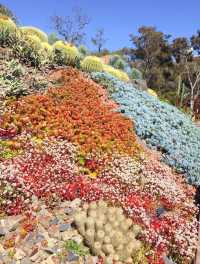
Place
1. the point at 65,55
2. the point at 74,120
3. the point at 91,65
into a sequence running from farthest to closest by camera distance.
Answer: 1. the point at 91,65
2. the point at 65,55
3. the point at 74,120

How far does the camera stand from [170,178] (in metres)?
12.7

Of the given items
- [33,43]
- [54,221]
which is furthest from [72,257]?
[33,43]

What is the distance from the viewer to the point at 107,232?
8164 mm

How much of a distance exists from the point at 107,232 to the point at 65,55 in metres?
13.3

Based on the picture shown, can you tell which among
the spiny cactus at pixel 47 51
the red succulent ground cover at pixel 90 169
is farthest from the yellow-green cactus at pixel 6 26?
the red succulent ground cover at pixel 90 169

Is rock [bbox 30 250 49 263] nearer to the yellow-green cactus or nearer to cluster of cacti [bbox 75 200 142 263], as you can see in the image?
cluster of cacti [bbox 75 200 142 263]

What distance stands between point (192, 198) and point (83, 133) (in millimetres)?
3367

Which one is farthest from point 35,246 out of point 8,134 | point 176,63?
point 176,63

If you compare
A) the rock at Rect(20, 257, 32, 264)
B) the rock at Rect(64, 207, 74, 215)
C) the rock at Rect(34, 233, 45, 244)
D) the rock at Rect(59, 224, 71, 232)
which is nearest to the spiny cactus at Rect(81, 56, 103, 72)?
the rock at Rect(64, 207, 74, 215)

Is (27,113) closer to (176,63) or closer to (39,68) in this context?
(39,68)

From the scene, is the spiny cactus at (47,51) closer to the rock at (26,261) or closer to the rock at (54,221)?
the rock at (54,221)

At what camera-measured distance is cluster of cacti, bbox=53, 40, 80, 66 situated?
20203 millimetres

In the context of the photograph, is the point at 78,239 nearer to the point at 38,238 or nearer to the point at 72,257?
the point at 72,257

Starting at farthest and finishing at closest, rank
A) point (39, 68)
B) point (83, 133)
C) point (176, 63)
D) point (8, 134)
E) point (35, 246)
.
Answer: point (176, 63)
point (39, 68)
point (83, 133)
point (8, 134)
point (35, 246)
